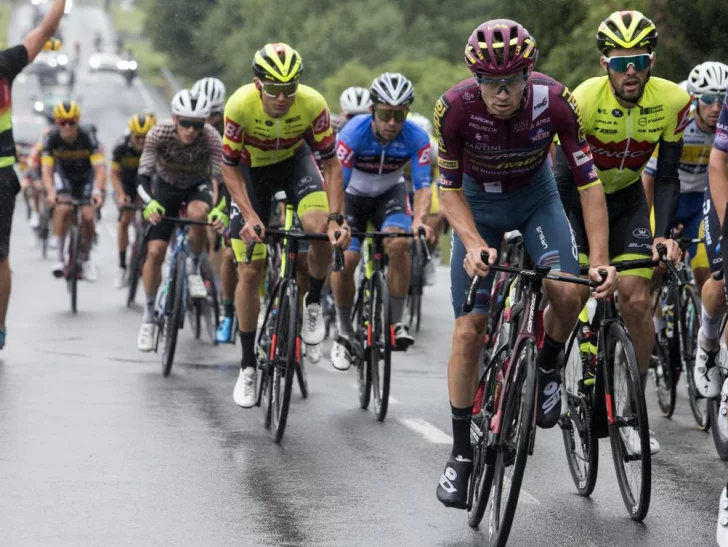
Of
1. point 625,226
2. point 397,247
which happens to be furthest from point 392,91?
point 625,226

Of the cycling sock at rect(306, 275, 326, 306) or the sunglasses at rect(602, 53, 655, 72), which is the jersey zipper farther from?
the cycling sock at rect(306, 275, 326, 306)

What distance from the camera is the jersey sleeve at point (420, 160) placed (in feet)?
36.0

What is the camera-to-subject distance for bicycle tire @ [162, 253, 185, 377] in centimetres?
1152

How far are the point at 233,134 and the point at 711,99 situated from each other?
323 cm

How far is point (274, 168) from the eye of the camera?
9922mm

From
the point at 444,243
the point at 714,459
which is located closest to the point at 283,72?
the point at 714,459

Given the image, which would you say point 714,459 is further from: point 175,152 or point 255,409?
point 175,152

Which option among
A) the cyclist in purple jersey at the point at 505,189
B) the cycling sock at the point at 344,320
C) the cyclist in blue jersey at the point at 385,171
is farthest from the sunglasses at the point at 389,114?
the cyclist in purple jersey at the point at 505,189

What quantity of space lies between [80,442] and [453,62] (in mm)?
62299

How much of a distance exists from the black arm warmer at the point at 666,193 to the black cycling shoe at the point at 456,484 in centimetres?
180

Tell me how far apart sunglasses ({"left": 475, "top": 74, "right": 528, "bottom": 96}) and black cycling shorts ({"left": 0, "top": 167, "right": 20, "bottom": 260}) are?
17.1 feet

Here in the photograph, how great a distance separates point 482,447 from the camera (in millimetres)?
6535

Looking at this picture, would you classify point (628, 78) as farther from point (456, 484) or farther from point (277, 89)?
point (456, 484)

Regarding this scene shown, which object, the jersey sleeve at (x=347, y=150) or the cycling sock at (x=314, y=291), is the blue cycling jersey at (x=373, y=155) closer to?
the jersey sleeve at (x=347, y=150)
